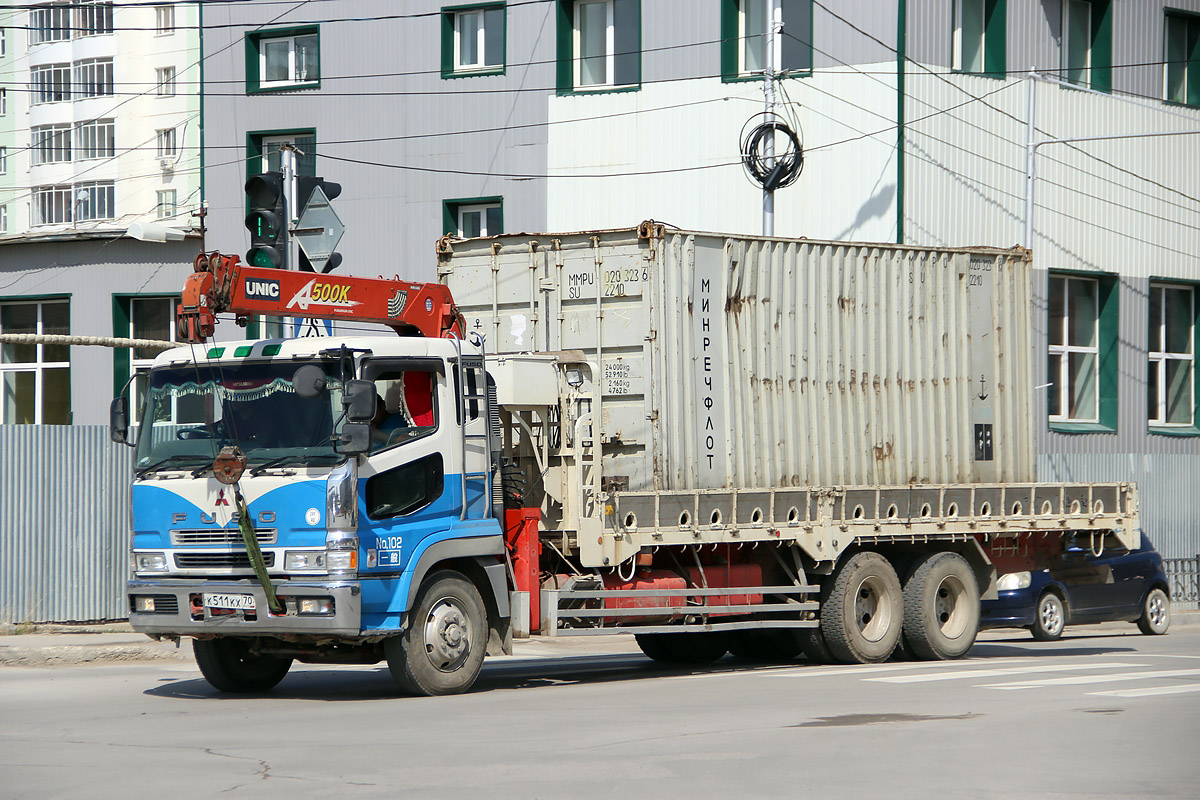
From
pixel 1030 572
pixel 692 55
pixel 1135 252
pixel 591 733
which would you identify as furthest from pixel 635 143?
pixel 591 733

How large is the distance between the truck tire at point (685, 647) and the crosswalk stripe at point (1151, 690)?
183 inches

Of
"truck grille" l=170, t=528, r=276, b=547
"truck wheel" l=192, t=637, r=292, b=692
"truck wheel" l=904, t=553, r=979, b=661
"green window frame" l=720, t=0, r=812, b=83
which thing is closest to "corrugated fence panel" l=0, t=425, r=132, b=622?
"truck wheel" l=192, t=637, r=292, b=692

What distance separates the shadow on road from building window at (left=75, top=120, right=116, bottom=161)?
6926 centimetres

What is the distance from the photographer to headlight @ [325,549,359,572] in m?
11.9

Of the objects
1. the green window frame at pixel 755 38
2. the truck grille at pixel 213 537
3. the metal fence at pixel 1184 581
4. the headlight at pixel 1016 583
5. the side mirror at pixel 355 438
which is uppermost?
the green window frame at pixel 755 38

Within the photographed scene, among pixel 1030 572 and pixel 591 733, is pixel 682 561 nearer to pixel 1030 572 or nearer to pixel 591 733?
pixel 591 733

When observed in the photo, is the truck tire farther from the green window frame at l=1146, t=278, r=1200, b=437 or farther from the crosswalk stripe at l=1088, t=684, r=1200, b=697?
the green window frame at l=1146, t=278, r=1200, b=437

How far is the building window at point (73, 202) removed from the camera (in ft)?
259

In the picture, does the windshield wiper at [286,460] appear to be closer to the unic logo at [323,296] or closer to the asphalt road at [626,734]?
the unic logo at [323,296]

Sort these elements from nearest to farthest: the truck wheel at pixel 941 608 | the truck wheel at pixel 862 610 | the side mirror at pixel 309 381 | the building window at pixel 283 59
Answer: the side mirror at pixel 309 381
the truck wheel at pixel 862 610
the truck wheel at pixel 941 608
the building window at pixel 283 59

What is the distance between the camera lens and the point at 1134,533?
1828 cm

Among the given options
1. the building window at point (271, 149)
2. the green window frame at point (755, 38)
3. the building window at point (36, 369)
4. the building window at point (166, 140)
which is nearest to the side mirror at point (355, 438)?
the green window frame at point (755, 38)

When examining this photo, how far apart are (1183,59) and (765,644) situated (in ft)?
62.7

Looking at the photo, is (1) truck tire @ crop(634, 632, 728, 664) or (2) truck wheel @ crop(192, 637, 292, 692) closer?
(2) truck wheel @ crop(192, 637, 292, 692)
